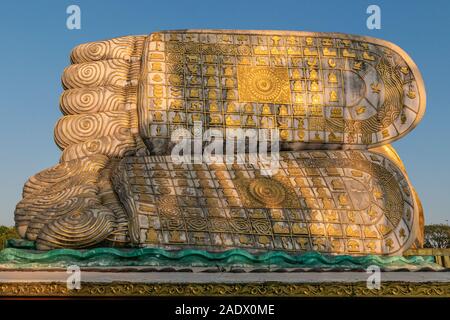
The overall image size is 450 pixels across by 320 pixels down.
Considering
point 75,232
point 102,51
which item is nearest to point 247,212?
Result: point 75,232

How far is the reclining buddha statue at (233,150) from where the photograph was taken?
686cm

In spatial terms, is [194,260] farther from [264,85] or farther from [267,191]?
[264,85]

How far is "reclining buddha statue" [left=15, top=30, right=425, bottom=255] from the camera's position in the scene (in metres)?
6.86

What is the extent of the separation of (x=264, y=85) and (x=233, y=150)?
115cm

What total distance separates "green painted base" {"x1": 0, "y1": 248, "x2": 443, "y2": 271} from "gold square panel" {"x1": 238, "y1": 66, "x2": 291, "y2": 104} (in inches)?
112

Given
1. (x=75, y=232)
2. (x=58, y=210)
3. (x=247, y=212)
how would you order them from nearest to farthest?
(x=75, y=232), (x=58, y=210), (x=247, y=212)

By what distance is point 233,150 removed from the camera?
8156 millimetres

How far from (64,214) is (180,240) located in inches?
57.0

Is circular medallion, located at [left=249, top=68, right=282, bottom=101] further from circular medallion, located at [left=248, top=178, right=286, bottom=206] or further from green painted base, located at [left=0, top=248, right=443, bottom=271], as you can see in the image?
green painted base, located at [left=0, top=248, right=443, bottom=271]

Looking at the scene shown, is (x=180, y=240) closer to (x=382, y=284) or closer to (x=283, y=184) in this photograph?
(x=283, y=184)

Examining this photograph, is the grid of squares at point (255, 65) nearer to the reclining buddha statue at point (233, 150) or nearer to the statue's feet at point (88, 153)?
the reclining buddha statue at point (233, 150)

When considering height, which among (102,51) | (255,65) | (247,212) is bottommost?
(247,212)

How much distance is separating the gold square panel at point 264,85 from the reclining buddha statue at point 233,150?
0.02m

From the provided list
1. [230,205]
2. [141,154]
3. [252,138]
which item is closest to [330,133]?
[252,138]
